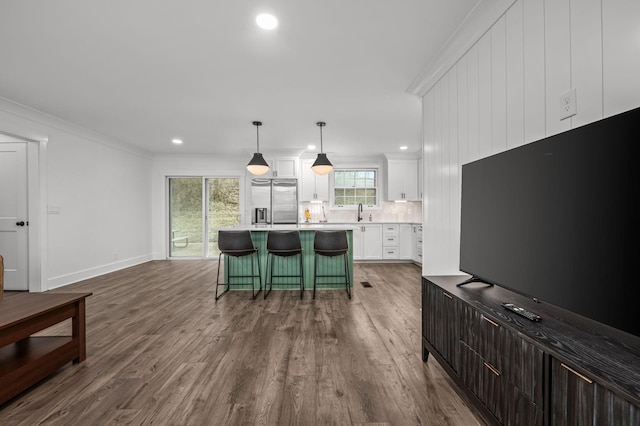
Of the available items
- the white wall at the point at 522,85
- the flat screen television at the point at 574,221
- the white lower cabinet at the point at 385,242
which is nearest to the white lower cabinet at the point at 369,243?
the white lower cabinet at the point at 385,242

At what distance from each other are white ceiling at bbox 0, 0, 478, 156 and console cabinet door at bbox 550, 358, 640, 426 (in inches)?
89.1

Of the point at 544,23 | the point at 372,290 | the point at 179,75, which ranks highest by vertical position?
the point at 179,75

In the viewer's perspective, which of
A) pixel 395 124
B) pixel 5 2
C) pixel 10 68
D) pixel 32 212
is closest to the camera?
pixel 5 2

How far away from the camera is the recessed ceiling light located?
218 centimetres

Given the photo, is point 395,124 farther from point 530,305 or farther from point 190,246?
point 190,246

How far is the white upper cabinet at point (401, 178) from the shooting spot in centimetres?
720

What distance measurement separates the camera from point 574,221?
1.21 m

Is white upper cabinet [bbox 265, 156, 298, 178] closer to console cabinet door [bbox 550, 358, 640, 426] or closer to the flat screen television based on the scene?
the flat screen television

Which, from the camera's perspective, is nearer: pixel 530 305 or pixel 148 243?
pixel 530 305

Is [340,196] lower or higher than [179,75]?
lower

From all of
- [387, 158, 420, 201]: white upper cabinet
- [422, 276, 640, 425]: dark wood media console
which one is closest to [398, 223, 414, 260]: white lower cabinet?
[387, 158, 420, 201]: white upper cabinet

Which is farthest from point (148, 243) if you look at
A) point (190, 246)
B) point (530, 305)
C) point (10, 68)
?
point (530, 305)

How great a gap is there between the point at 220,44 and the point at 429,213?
101 inches

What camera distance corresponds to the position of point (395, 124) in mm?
4871
